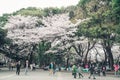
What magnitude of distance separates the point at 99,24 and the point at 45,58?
83.8 ft

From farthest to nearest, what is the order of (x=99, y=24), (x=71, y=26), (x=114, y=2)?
(x=71, y=26) < (x=99, y=24) < (x=114, y=2)

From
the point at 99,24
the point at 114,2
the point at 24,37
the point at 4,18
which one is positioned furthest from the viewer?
the point at 4,18

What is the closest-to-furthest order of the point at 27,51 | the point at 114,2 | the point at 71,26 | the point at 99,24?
the point at 114,2 → the point at 99,24 → the point at 71,26 → the point at 27,51

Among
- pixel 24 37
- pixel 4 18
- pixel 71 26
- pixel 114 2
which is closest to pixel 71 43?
pixel 71 26

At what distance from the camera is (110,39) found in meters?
44.9

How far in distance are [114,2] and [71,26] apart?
27.1 meters

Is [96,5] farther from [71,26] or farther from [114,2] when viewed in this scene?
[114,2]

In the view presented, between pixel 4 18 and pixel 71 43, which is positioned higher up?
pixel 4 18

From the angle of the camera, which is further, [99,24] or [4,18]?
[4,18]

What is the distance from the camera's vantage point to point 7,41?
5619 cm

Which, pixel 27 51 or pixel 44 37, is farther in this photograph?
pixel 27 51

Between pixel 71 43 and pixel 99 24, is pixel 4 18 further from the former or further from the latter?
pixel 99 24

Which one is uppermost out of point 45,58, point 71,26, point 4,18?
point 4,18

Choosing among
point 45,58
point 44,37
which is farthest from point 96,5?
point 45,58
